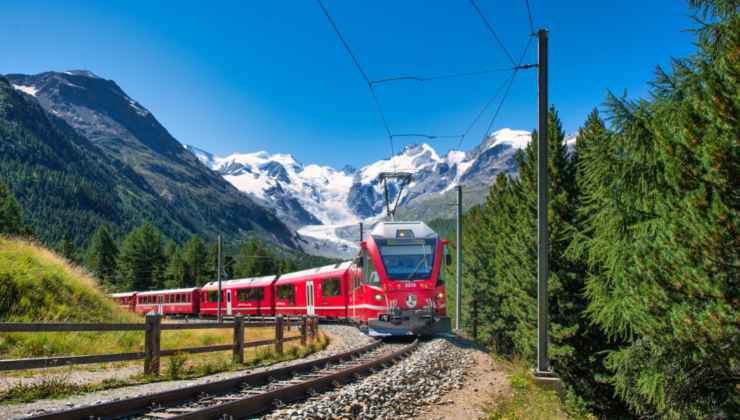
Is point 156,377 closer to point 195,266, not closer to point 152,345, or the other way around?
point 152,345

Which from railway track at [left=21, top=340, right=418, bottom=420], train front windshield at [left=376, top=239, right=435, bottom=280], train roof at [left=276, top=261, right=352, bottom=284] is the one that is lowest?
railway track at [left=21, top=340, right=418, bottom=420]

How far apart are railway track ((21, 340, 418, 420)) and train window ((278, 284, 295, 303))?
2446cm

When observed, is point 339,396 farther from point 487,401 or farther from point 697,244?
point 697,244

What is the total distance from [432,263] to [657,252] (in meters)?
12.0

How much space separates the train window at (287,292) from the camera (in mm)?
36219

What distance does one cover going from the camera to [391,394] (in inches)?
354

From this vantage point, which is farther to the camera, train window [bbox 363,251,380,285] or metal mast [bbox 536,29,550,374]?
train window [bbox 363,251,380,285]

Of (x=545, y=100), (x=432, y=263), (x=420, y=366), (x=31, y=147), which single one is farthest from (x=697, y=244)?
(x=31, y=147)

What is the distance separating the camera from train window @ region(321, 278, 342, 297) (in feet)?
95.1

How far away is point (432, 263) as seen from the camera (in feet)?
66.0

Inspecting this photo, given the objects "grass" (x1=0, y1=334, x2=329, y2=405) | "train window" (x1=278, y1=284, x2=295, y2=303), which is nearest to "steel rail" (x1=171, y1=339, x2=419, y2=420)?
"grass" (x1=0, y1=334, x2=329, y2=405)

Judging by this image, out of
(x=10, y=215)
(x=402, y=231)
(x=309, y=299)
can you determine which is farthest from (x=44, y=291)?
(x=10, y=215)

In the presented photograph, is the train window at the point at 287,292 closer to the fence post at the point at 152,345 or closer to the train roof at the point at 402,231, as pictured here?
the train roof at the point at 402,231

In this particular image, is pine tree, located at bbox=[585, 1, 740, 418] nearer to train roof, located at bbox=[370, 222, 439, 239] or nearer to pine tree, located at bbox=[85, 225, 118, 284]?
train roof, located at bbox=[370, 222, 439, 239]
